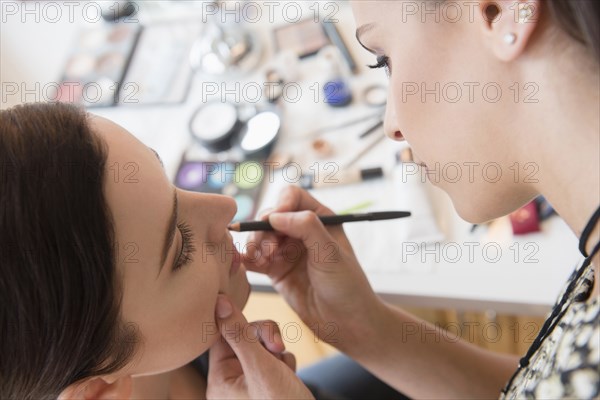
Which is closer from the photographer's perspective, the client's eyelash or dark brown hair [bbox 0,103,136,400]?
dark brown hair [bbox 0,103,136,400]

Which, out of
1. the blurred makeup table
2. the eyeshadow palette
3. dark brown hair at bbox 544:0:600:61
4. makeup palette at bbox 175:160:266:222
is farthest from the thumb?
the eyeshadow palette

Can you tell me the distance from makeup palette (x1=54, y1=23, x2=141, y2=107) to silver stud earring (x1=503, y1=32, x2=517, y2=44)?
1.07 m

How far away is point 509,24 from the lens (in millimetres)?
407

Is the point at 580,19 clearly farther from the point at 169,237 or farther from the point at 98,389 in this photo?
the point at 98,389

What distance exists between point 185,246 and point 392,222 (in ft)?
1.34

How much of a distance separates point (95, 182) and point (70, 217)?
4 cm

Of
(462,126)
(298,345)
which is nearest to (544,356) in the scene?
(462,126)

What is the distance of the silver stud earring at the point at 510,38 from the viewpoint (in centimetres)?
41

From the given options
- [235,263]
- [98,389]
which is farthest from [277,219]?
[98,389]

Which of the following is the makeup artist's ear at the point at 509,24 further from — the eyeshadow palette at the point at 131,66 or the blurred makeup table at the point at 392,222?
the eyeshadow palette at the point at 131,66

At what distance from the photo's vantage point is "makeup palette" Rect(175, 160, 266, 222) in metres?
1.00

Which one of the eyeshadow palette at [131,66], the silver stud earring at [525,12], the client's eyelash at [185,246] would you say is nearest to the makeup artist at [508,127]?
the silver stud earring at [525,12]

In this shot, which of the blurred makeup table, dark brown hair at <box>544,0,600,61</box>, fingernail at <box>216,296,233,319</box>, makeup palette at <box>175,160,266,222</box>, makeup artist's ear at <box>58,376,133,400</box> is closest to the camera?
dark brown hair at <box>544,0,600,61</box>

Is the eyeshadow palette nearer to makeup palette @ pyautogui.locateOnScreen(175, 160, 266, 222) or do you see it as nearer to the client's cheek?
makeup palette @ pyautogui.locateOnScreen(175, 160, 266, 222)
